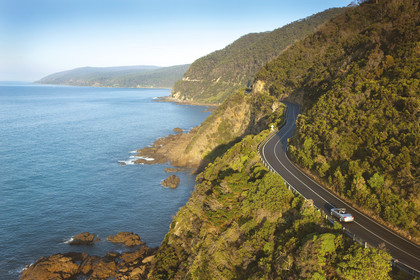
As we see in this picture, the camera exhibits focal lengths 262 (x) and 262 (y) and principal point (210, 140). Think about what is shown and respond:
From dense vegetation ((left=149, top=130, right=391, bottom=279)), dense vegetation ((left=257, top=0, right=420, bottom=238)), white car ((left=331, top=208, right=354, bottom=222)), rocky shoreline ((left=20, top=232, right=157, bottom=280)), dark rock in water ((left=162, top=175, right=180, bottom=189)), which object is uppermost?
dense vegetation ((left=257, top=0, right=420, bottom=238))

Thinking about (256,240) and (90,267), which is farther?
(90,267)

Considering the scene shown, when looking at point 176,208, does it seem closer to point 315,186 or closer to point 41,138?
point 315,186

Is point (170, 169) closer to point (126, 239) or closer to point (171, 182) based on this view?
point (171, 182)

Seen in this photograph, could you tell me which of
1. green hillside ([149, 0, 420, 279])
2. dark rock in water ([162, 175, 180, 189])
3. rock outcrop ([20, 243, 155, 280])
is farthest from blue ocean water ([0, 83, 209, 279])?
green hillside ([149, 0, 420, 279])

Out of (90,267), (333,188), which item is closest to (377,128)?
A: (333,188)

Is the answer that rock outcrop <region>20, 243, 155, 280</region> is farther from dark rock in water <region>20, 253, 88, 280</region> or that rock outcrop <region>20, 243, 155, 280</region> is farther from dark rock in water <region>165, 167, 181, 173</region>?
dark rock in water <region>165, 167, 181, 173</region>

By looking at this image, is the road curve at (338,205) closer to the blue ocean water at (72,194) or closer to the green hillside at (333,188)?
the green hillside at (333,188)
